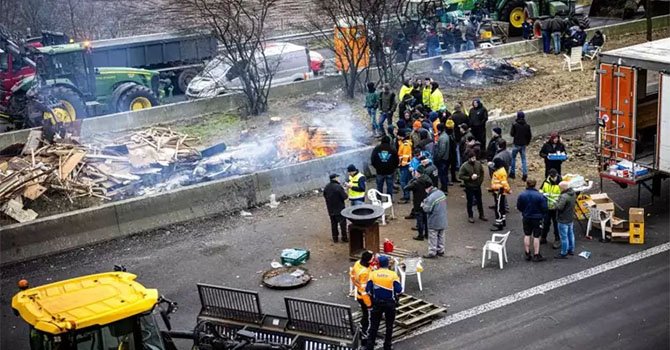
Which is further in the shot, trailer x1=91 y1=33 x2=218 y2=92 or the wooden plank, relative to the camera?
trailer x1=91 y1=33 x2=218 y2=92

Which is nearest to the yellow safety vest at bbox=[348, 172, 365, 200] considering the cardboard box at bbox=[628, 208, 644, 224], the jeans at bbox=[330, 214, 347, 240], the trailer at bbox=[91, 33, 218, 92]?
the jeans at bbox=[330, 214, 347, 240]

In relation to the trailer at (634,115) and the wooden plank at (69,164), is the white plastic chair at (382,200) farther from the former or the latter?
the wooden plank at (69,164)

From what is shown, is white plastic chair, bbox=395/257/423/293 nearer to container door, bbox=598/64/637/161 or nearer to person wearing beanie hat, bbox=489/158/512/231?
person wearing beanie hat, bbox=489/158/512/231

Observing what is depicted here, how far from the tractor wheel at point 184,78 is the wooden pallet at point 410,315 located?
1698 centimetres

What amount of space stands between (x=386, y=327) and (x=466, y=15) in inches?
928

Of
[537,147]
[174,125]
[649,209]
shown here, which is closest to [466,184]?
[649,209]

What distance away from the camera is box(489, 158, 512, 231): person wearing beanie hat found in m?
16.6

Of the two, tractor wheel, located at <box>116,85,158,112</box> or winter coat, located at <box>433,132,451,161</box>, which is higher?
tractor wheel, located at <box>116,85,158,112</box>

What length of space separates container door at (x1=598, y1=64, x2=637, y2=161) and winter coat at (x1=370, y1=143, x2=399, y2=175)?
395 centimetres

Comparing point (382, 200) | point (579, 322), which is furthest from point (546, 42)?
point (579, 322)

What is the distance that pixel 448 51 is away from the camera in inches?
1199

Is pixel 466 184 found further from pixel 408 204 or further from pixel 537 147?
pixel 537 147

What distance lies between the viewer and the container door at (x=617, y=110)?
1655 cm

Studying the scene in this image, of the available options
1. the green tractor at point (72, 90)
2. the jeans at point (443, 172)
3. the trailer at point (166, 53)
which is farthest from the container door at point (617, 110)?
the trailer at point (166, 53)
